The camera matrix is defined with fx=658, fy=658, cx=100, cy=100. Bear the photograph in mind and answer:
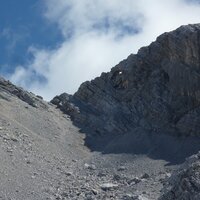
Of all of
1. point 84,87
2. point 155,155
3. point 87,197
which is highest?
point 84,87

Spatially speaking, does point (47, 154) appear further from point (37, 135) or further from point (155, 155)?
point (155, 155)

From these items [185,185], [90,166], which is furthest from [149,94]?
[185,185]

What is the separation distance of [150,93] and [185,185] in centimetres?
2928

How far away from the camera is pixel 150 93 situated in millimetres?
54594

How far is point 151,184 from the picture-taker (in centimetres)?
3725

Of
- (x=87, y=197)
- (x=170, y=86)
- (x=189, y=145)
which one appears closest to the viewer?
(x=87, y=197)

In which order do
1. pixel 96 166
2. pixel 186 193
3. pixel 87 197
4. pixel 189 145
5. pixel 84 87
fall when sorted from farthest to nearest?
pixel 84 87
pixel 189 145
pixel 96 166
pixel 87 197
pixel 186 193

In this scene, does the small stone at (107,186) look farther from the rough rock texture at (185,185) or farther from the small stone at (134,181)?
the rough rock texture at (185,185)

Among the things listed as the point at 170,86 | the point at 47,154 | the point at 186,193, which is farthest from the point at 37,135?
the point at 186,193

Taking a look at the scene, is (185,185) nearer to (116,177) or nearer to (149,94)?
(116,177)

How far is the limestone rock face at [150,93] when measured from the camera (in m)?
51.8

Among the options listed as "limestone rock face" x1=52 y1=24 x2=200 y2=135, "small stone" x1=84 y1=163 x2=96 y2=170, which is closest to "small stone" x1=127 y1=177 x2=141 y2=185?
"small stone" x1=84 y1=163 x2=96 y2=170

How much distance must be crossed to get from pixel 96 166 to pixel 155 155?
14.3 ft

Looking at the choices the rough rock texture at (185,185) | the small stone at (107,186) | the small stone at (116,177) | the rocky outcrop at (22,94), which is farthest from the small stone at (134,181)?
the rocky outcrop at (22,94)
